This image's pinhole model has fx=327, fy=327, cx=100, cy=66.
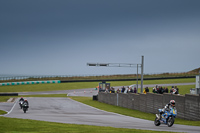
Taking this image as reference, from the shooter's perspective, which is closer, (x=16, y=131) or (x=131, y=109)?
(x=16, y=131)

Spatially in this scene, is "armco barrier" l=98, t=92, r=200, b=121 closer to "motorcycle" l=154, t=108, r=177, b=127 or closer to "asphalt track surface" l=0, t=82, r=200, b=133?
"asphalt track surface" l=0, t=82, r=200, b=133

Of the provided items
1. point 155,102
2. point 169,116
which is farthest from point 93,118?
point 169,116

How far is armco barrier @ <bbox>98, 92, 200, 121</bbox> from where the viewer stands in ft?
72.8

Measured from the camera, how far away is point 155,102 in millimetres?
28250

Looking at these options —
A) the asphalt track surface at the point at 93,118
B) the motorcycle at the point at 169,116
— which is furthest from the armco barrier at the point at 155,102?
the motorcycle at the point at 169,116

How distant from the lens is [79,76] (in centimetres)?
10350

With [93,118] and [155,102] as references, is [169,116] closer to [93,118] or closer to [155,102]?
[93,118]

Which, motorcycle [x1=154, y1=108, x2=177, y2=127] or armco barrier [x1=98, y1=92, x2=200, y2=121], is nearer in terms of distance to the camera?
motorcycle [x1=154, y1=108, x2=177, y2=127]

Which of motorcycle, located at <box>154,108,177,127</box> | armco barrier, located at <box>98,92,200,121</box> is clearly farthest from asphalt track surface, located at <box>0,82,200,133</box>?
armco barrier, located at <box>98,92,200,121</box>

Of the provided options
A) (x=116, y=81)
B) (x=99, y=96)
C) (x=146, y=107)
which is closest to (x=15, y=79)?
(x=116, y=81)

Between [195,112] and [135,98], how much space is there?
11707 millimetres

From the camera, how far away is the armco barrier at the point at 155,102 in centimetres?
2218

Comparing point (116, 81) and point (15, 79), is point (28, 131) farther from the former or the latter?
→ point (15, 79)

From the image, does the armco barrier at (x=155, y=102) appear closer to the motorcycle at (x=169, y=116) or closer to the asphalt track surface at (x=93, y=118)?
the asphalt track surface at (x=93, y=118)
